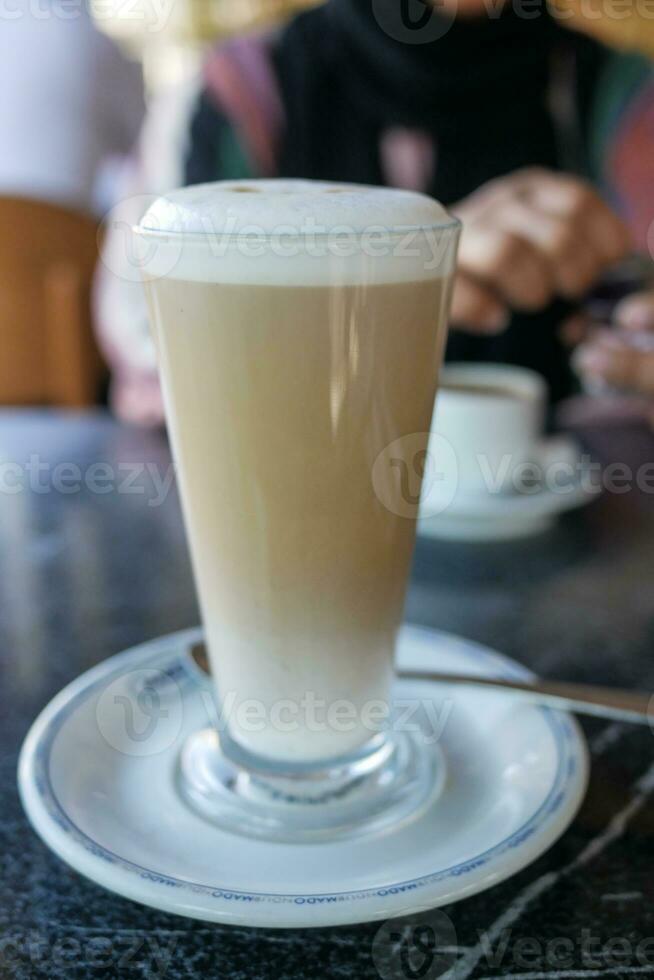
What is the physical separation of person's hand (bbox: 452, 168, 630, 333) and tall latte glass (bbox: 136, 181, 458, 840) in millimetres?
665

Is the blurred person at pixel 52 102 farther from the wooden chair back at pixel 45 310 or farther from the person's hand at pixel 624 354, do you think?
the person's hand at pixel 624 354

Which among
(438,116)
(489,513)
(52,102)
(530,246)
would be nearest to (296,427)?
(489,513)

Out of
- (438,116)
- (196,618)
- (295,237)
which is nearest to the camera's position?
(295,237)

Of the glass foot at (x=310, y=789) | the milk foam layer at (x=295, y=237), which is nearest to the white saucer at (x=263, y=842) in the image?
the glass foot at (x=310, y=789)

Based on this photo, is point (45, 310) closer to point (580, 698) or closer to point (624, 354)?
point (624, 354)

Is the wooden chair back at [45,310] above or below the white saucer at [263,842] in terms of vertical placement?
below

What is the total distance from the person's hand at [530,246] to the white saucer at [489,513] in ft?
1.20

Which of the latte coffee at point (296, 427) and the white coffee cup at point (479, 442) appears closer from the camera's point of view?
the latte coffee at point (296, 427)

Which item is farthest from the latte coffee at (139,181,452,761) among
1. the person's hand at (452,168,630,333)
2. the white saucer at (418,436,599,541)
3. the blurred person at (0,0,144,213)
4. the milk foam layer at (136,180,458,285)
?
the blurred person at (0,0,144,213)

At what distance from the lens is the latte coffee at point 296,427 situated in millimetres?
346

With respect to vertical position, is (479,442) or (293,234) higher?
(293,234)

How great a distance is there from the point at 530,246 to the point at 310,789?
825mm

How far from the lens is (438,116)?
4.52 feet

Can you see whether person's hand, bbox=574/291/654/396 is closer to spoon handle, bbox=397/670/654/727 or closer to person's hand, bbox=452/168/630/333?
person's hand, bbox=452/168/630/333
